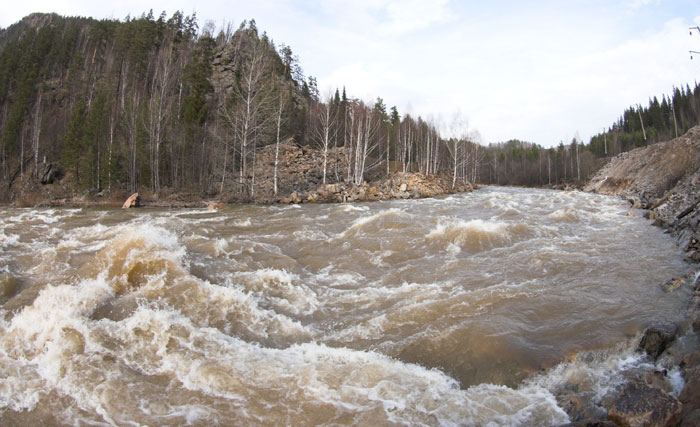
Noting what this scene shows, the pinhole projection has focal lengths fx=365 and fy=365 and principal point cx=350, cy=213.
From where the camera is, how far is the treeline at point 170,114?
30000 millimetres

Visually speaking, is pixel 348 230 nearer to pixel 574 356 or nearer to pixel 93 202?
pixel 574 356

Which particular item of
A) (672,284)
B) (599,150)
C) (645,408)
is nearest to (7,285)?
(645,408)

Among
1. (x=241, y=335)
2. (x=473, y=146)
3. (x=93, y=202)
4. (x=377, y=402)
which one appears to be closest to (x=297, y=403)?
(x=377, y=402)

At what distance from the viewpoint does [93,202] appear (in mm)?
25047

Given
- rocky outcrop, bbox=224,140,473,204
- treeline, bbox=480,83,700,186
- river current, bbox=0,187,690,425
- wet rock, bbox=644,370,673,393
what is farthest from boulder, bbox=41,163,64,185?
treeline, bbox=480,83,700,186

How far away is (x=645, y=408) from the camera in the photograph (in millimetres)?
3143

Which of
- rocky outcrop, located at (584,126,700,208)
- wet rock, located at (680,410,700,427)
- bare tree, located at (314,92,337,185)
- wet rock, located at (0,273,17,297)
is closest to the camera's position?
wet rock, located at (680,410,700,427)

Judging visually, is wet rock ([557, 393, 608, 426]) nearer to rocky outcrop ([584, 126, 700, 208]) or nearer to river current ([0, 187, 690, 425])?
river current ([0, 187, 690, 425])

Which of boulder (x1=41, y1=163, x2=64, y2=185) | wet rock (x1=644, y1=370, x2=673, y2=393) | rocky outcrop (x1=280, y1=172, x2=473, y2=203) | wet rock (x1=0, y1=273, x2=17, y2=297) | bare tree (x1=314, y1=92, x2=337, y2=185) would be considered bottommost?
wet rock (x1=644, y1=370, x2=673, y2=393)

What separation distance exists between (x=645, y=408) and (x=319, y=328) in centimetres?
393

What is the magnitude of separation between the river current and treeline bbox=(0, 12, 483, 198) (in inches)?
687

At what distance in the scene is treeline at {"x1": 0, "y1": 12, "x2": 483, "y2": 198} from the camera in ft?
98.4

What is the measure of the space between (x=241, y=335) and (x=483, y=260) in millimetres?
6025

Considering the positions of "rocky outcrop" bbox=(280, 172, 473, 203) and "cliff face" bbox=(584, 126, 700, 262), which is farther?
"rocky outcrop" bbox=(280, 172, 473, 203)
